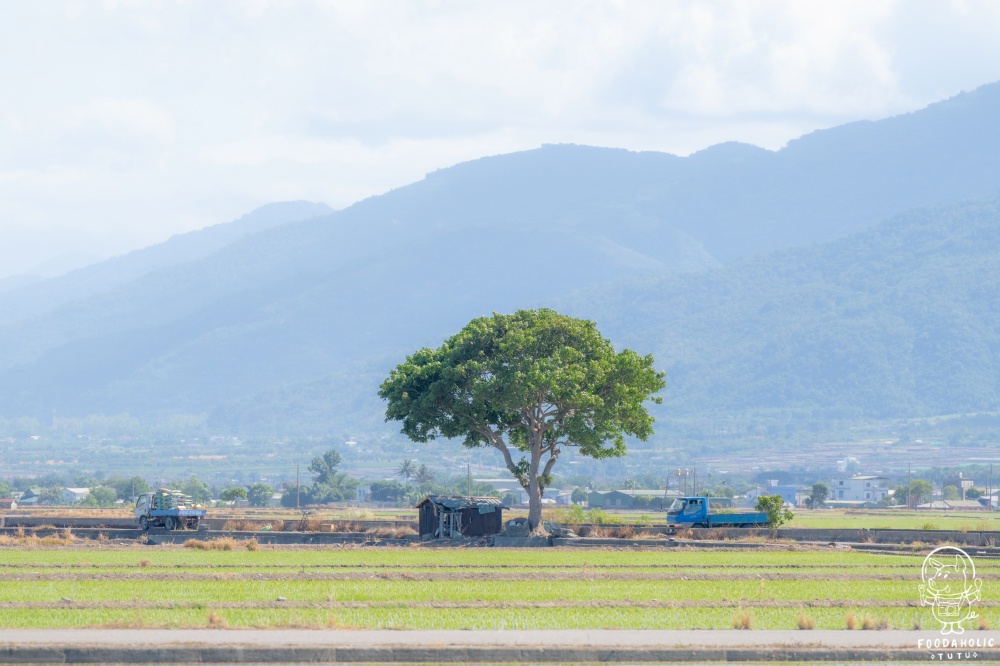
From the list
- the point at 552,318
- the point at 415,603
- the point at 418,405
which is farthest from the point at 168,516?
the point at 415,603

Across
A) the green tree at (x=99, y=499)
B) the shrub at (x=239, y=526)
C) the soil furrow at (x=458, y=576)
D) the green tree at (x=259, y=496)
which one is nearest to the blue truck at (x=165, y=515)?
the shrub at (x=239, y=526)

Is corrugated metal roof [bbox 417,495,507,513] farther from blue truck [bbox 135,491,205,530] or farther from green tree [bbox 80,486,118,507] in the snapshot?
green tree [bbox 80,486,118,507]

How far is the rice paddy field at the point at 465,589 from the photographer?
29922mm

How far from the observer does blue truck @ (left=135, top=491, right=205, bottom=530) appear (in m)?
72.4

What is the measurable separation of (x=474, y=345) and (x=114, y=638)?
46.6 m

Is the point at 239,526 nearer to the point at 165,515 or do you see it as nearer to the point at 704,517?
the point at 165,515

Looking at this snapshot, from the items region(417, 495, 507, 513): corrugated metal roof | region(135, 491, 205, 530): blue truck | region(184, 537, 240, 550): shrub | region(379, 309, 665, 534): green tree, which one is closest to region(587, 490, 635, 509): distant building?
region(379, 309, 665, 534): green tree

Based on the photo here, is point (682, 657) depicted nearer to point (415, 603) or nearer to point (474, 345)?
point (415, 603)

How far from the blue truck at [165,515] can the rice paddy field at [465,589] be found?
16.6 m

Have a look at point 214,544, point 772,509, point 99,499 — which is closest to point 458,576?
point 214,544

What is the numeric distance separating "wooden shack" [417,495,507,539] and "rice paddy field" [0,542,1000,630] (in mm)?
12078

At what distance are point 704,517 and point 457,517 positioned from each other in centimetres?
1221

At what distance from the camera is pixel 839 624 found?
2958cm

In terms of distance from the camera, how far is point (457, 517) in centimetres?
6800
